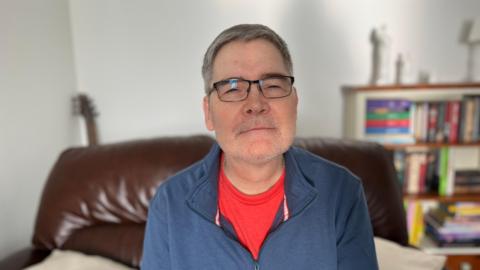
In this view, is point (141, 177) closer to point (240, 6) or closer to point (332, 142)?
point (332, 142)

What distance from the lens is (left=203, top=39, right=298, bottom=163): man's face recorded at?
0.78 m

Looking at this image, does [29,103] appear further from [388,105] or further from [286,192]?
[388,105]

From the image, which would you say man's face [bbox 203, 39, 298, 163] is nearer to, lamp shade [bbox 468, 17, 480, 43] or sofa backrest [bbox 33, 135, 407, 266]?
sofa backrest [bbox 33, 135, 407, 266]

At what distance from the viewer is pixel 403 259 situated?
46.4 inches

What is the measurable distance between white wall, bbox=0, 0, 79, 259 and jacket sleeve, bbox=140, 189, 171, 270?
3.33 ft

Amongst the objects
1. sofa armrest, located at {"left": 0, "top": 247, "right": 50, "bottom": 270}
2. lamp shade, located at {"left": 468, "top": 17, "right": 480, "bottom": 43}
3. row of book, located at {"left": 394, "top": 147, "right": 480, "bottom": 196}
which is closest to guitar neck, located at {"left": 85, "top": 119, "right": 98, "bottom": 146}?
sofa armrest, located at {"left": 0, "top": 247, "right": 50, "bottom": 270}

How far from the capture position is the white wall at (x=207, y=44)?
6.94 ft

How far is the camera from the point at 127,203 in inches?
57.8

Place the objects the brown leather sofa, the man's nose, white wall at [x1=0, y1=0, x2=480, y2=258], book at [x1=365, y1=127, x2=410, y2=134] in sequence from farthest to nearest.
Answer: white wall at [x1=0, y1=0, x2=480, y2=258] → book at [x1=365, y1=127, x2=410, y2=134] → the brown leather sofa → the man's nose

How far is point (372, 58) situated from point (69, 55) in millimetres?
1936

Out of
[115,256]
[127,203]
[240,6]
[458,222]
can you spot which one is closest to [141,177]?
[127,203]

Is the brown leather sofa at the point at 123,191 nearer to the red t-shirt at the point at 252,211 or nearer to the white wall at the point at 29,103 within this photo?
the white wall at the point at 29,103

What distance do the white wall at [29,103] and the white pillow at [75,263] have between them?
0.47 meters

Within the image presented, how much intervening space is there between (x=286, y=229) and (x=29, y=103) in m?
1.55
